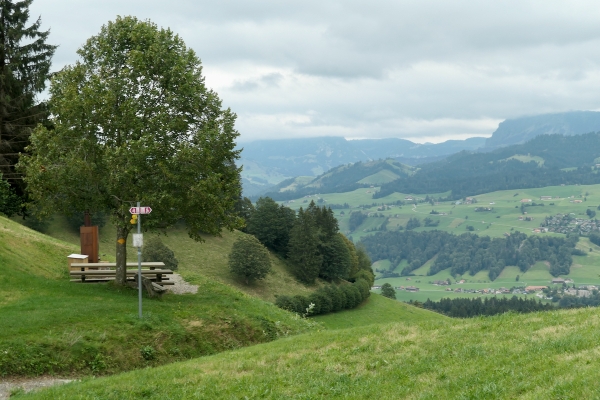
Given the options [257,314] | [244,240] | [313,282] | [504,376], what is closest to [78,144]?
[257,314]

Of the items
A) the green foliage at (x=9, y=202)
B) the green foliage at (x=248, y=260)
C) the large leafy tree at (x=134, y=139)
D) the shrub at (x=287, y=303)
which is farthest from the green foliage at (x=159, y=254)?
the large leafy tree at (x=134, y=139)

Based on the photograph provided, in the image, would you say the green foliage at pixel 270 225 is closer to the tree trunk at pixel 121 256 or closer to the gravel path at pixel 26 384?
the tree trunk at pixel 121 256

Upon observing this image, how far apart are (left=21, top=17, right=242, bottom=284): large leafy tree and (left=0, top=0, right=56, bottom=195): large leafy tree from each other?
2712 cm

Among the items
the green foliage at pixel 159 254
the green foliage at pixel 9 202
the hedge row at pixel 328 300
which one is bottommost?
the hedge row at pixel 328 300

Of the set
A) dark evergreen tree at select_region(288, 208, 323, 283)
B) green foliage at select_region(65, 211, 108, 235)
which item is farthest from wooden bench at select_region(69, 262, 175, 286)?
dark evergreen tree at select_region(288, 208, 323, 283)

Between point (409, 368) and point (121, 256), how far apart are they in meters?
18.1

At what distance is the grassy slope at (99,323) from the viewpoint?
18703 mm

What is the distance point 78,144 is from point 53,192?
2.68 m

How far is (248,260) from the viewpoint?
83.8 meters

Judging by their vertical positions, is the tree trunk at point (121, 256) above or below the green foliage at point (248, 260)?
above

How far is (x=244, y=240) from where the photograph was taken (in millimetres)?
86625

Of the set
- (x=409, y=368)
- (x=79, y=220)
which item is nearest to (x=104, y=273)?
(x=409, y=368)

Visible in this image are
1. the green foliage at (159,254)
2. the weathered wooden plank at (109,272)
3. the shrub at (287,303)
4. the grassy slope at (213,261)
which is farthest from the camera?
the shrub at (287,303)

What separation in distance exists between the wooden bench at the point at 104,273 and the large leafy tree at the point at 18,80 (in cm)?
2614
